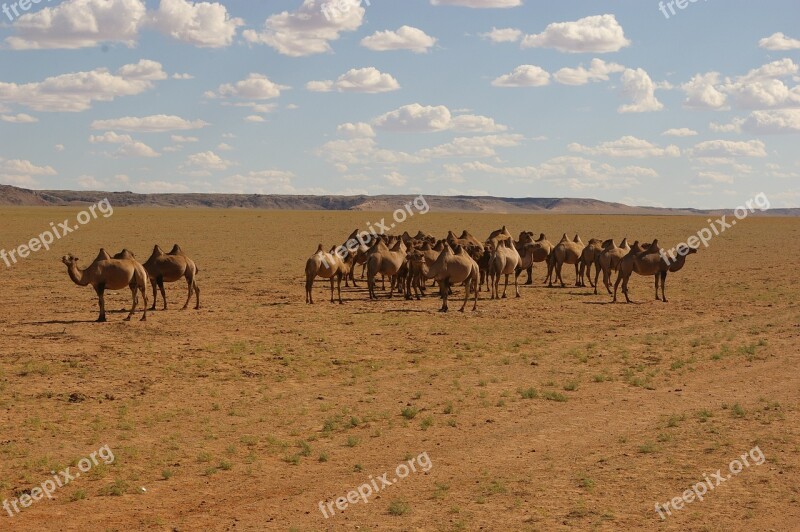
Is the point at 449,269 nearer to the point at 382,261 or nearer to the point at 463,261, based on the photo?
the point at 463,261

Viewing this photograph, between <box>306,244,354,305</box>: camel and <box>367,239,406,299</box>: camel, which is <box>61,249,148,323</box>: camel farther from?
<box>367,239,406,299</box>: camel

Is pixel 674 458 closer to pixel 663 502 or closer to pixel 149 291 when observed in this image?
pixel 663 502

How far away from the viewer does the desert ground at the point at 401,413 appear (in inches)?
377

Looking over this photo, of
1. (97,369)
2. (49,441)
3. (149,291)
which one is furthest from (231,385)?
(149,291)

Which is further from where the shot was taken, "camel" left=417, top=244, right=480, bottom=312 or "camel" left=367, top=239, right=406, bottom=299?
"camel" left=367, top=239, right=406, bottom=299

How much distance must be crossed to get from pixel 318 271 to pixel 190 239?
39040mm

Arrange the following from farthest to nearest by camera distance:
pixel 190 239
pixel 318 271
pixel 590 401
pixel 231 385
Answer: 1. pixel 190 239
2. pixel 318 271
3. pixel 231 385
4. pixel 590 401

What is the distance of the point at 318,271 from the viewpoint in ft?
82.1

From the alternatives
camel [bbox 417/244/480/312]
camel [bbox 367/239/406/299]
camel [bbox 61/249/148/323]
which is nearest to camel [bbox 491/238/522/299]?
camel [bbox 417/244/480/312]

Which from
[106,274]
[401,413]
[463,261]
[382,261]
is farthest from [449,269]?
[401,413]

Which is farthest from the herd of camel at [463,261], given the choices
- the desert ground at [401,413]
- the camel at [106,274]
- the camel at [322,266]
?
the camel at [106,274]

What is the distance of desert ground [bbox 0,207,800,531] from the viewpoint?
9.57 meters

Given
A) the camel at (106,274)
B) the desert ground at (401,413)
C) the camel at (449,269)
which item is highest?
the camel at (449,269)

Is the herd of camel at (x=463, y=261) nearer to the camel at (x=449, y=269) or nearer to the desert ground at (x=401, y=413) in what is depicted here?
the camel at (x=449, y=269)
